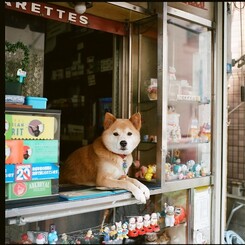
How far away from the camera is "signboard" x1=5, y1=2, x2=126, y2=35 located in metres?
1.71

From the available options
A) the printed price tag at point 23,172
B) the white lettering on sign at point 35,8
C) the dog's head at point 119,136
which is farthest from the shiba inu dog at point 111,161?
the white lettering on sign at point 35,8

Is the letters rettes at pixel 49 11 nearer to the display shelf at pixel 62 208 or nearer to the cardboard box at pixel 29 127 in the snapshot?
the cardboard box at pixel 29 127

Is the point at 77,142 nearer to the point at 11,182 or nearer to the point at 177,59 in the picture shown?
the point at 177,59

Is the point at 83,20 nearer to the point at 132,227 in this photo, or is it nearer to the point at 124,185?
the point at 124,185

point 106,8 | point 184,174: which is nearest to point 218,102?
point 184,174

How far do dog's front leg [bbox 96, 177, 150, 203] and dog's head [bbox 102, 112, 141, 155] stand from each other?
164mm

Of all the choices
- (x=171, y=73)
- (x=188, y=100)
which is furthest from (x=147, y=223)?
(x=171, y=73)

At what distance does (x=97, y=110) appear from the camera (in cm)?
281

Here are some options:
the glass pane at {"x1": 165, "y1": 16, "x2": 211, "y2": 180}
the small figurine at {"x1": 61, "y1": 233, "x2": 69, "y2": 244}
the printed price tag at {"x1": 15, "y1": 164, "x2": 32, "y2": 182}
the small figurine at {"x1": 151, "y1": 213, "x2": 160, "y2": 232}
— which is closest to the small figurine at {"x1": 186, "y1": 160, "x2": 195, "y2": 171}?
the glass pane at {"x1": 165, "y1": 16, "x2": 211, "y2": 180}

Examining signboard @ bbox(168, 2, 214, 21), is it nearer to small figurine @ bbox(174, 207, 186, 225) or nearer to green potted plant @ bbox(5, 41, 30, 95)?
green potted plant @ bbox(5, 41, 30, 95)

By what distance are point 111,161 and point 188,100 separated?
79 cm

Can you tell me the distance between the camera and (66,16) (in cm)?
186

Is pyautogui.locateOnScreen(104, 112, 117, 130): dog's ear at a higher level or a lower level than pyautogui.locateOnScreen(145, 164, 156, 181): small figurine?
higher

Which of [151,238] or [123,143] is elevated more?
[123,143]
